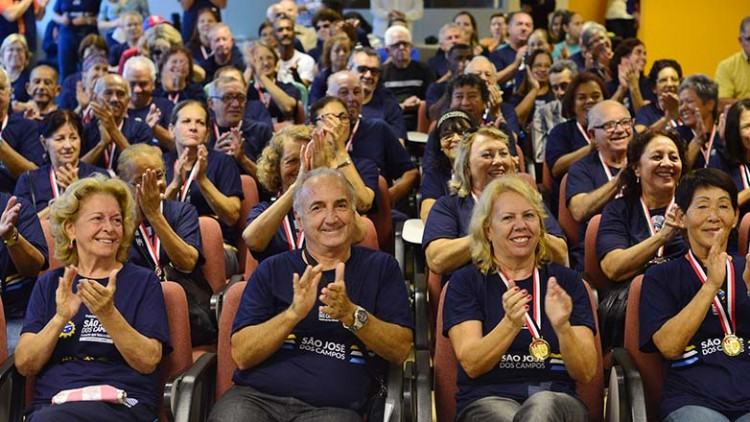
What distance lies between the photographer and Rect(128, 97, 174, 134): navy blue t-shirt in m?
5.70

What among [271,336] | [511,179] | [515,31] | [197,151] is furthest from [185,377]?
[515,31]

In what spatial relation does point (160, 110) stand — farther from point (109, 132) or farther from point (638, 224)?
point (638, 224)

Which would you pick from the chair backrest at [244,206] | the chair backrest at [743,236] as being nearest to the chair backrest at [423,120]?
the chair backrest at [244,206]

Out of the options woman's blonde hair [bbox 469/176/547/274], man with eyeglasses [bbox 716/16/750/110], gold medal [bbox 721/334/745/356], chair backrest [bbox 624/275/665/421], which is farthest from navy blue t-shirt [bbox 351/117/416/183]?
man with eyeglasses [bbox 716/16/750/110]

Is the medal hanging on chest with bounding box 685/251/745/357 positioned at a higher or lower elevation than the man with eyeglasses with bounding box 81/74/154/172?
lower

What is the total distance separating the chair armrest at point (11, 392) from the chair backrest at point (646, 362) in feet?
5.69

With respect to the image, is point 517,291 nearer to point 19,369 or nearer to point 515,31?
point 19,369

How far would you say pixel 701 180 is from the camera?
3.33 metres

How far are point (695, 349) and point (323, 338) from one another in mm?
1043

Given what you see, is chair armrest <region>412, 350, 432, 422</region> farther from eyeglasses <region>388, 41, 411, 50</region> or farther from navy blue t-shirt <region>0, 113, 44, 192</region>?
eyeglasses <region>388, 41, 411, 50</region>

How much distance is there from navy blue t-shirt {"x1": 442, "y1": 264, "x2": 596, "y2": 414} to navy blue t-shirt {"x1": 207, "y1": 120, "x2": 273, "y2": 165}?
235 cm

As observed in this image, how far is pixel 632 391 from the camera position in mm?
2924

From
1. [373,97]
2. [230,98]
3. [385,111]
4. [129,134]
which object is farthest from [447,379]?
[373,97]

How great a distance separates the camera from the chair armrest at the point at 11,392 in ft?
9.95
